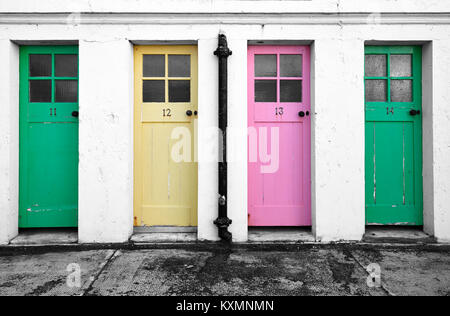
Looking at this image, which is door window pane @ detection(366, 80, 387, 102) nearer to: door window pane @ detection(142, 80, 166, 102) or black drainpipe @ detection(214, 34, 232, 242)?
black drainpipe @ detection(214, 34, 232, 242)

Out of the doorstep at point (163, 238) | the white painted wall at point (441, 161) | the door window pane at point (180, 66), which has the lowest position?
the doorstep at point (163, 238)

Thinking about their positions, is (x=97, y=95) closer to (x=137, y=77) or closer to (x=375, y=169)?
(x=137, y=77)

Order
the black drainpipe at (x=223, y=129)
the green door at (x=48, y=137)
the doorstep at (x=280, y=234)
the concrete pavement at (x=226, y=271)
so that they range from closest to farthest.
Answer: the concrete pavement at (x=226, y=271)
the black drainpipe at (x=223, y=129)
the doorstep at (x=280, y=234)
the green door at (x=48, y=137)

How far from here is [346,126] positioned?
12.7 ft

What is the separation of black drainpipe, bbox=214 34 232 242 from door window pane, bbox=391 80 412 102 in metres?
2.32

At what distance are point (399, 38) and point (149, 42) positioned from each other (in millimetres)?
3282

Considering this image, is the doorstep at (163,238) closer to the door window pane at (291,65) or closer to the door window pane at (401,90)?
the door window pane at (291,65)

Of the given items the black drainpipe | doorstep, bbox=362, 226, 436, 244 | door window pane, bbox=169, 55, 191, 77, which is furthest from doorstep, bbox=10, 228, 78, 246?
doorstep, bbox=362, 226, 436, 244

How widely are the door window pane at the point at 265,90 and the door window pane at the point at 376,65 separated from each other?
4.27 feet

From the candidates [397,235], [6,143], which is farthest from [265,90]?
[6,143]

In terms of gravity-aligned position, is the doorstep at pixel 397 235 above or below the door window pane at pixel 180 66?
below

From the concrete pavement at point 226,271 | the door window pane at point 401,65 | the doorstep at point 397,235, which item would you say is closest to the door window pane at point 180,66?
the concrete pavement at point 226,271

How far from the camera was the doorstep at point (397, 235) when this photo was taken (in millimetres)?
3828

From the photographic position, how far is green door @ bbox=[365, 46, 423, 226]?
4.07 m
